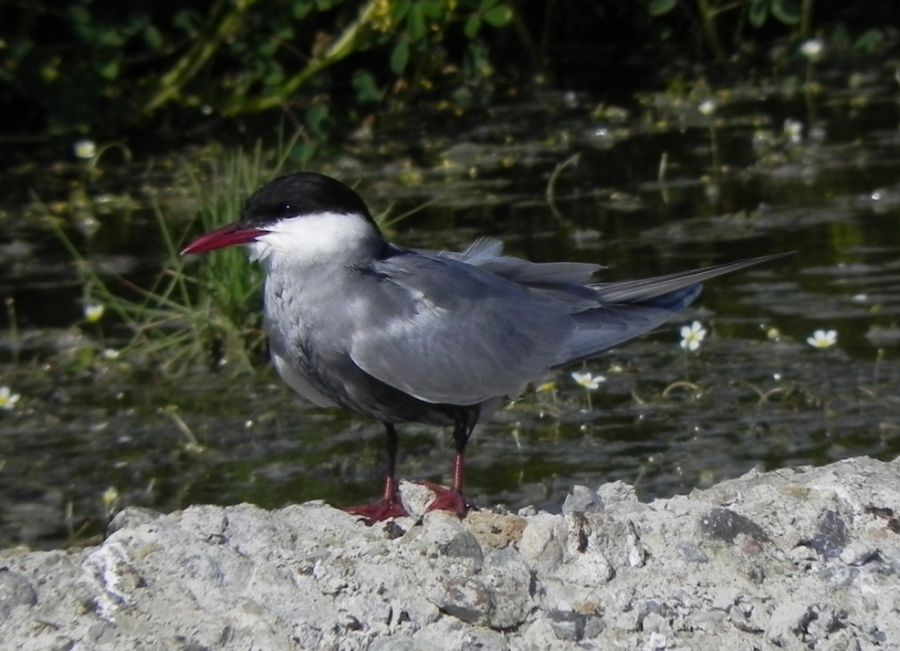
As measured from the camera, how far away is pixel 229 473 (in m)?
5.64

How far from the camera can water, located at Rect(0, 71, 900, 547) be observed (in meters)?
5.51

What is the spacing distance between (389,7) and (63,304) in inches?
90.8

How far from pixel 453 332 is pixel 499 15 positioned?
4763 mm

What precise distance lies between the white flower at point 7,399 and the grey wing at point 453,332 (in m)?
2.13

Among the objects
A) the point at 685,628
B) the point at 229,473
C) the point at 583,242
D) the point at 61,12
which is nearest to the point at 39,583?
the point at 685,628

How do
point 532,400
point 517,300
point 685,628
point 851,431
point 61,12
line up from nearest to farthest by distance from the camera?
point 685,628 < point 517,300 < point 851,431 < point 532,400 < point 61,12

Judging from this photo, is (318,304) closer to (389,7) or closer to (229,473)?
(229,473)

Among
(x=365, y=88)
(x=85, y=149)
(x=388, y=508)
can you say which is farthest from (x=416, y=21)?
(x=388, y=508)

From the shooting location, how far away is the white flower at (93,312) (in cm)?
688

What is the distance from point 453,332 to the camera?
4461 mm

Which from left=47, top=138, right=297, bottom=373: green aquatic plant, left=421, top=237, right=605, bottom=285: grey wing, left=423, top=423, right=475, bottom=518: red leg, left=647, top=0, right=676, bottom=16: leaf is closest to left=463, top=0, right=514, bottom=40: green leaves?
left=647, top=0, right=676, bottom=16: leaf

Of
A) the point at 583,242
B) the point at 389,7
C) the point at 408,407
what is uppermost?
the point at 408,407

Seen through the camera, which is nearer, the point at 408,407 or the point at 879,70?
the point at 408,407

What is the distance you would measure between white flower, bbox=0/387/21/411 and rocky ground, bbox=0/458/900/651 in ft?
7.57
